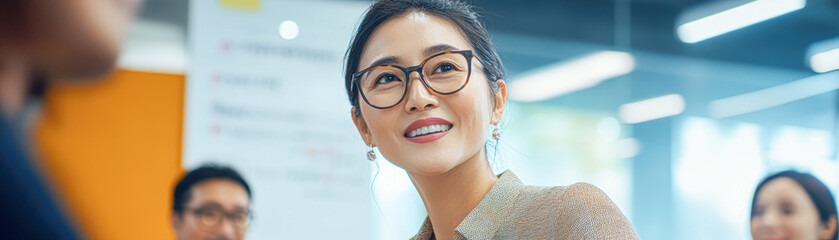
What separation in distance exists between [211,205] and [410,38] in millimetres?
1952

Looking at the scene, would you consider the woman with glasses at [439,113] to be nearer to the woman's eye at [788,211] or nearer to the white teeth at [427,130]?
the white teeth at [427,130]

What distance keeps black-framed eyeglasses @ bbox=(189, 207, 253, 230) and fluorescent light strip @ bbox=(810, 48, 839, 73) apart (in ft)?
13.5

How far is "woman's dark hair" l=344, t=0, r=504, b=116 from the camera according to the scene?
1.62 metres

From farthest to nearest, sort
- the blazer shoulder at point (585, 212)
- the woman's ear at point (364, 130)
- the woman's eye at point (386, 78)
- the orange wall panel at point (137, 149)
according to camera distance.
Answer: the orange wall panel at point (137, 149)
the woman's ear at point (364, 130)
the woman's eye at point (386, 78)
the blazer shoulder at point (585, 212)

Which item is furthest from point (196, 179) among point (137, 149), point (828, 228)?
point (828, 228)

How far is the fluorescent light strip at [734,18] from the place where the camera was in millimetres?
5676

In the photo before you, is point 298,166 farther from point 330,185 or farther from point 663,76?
point 663,76

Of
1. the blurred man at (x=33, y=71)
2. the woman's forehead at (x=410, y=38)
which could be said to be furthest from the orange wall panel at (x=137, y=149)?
the blurred man at (x=33, y=71)

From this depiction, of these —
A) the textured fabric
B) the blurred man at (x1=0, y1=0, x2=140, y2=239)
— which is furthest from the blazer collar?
the blurred man at (x1=0, y1=0, x2=140, y2=239)

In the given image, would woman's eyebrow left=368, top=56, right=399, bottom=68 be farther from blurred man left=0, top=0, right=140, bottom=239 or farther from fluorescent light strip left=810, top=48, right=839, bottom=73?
fluorescent light strip left=810, top=48, right=839, bottom=73

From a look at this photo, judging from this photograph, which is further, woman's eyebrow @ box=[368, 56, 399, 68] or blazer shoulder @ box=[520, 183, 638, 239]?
woman's eyebrow @ box=[368, 56, 399, 68]

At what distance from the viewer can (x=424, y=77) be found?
1.50 metres

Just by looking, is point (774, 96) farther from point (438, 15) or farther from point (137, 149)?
point (438, 15)

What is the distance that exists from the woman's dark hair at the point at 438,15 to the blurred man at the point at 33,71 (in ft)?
4.06
